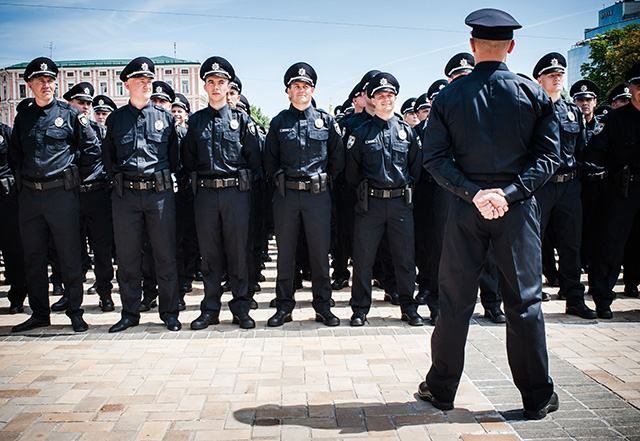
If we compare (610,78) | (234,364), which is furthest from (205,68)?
(610,78)

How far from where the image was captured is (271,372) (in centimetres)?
403

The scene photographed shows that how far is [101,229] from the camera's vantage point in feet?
20.0

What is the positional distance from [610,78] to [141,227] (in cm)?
3522

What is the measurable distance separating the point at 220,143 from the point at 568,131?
136 inches

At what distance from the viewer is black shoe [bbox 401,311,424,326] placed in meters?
5.32

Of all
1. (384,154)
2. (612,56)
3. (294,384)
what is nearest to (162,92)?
(384,154)

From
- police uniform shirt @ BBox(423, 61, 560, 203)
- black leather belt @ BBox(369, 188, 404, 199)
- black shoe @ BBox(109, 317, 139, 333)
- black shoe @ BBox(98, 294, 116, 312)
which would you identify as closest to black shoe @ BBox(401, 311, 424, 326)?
black leather belt @ BBox(369, 188, 404, 199)

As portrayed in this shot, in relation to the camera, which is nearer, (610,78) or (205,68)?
(205,68)

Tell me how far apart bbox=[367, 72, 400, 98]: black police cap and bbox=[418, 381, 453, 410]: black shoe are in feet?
9.66

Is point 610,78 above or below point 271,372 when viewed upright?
above

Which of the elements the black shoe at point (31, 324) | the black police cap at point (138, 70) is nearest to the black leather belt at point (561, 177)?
the black police cap at point (138, 70)

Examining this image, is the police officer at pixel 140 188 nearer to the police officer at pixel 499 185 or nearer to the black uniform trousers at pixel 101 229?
the black uniform trousers at pixel 101 229

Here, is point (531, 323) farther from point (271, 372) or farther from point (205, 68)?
point (205, 68)

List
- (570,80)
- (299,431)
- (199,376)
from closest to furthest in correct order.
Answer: (299,431)
(199,376)
(570,80)
